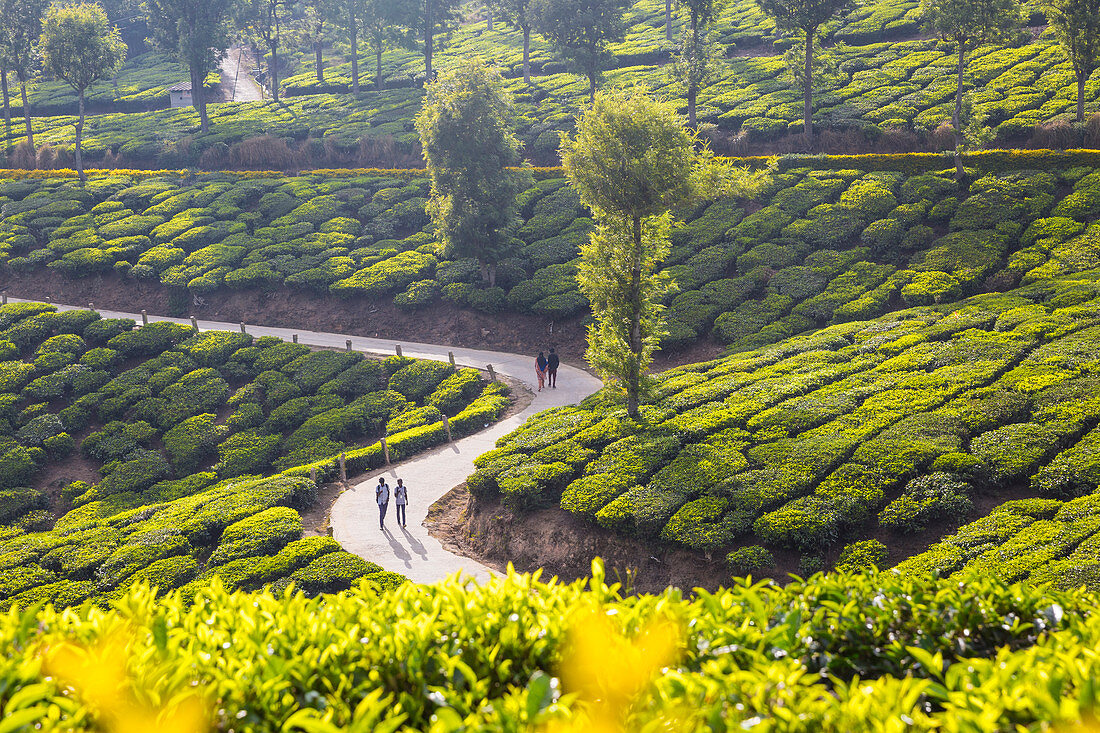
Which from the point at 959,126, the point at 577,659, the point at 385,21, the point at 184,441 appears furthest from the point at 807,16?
the point at 577,659

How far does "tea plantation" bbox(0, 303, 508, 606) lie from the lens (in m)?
17.4

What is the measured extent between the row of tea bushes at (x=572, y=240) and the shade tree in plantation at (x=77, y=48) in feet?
19.8

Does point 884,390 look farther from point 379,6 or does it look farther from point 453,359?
point 379,6

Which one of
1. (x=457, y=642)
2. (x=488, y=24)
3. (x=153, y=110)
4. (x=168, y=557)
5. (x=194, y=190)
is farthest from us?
(x=488, y=24)

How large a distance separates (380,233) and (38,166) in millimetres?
28746

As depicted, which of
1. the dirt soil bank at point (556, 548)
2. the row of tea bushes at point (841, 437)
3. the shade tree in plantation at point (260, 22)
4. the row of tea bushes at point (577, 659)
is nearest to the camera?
the row of tea bushes at point (577, 659)

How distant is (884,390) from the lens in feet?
63.7

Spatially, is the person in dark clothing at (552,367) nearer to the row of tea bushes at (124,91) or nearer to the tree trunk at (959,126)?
the tree trunk at (959,126)

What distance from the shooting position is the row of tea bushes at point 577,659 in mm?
4984

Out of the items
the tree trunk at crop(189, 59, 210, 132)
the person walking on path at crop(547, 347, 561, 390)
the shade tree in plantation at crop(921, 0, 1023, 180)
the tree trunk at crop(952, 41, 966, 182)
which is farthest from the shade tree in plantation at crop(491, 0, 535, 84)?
the person walking on path at crop(547, 347, 561, 390)

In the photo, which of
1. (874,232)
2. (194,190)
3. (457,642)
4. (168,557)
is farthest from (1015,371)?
(194,190)

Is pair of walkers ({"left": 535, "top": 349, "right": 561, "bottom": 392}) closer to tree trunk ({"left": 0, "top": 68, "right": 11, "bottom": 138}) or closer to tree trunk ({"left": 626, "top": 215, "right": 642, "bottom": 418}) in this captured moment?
tree trunk ({"left": 626, "top": 215, "right": 642, "bottom": 418})

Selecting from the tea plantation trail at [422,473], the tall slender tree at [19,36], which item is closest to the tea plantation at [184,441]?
the tea plantation trail at [422,473]

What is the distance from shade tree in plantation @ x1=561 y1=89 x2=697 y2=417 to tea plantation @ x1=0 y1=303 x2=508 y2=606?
6745 millimetres
